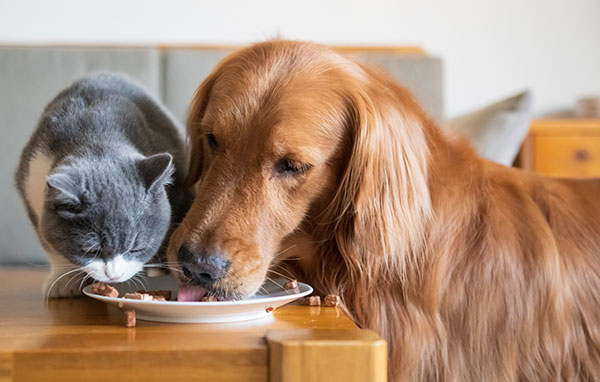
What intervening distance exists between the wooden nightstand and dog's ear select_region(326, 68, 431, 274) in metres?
1.80

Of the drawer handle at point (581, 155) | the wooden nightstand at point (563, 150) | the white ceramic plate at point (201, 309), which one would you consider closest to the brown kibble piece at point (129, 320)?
the white ceramic plate at point (201, 309)

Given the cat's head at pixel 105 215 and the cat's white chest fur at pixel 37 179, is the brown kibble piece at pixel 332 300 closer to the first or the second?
the cat's head at pixel 105 215

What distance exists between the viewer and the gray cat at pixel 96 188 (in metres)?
1.28

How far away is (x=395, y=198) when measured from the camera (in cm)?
135

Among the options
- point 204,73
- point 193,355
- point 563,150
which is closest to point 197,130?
point 193,355

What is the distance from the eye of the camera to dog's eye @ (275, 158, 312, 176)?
1.28 metres

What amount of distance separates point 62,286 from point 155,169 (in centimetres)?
33

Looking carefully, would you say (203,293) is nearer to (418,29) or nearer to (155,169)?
(155,169)

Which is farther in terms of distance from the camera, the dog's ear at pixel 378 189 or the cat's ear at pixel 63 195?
the dog's ear at pixel 378 189

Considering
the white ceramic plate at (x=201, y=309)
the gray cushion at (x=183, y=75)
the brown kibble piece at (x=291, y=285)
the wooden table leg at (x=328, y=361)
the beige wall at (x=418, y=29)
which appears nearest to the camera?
the wooden table leg at (x=328, y=361)

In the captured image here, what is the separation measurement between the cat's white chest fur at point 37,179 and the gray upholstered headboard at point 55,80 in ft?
3.55

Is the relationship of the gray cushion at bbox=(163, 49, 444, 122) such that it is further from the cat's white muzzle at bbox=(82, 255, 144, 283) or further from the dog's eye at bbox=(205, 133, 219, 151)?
the cat's white muzzle at bbox=(82, 255, 144, 283)

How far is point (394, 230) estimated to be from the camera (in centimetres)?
135

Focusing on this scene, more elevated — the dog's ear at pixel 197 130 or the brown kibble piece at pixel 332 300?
the dog's ear at pixel 197 130
